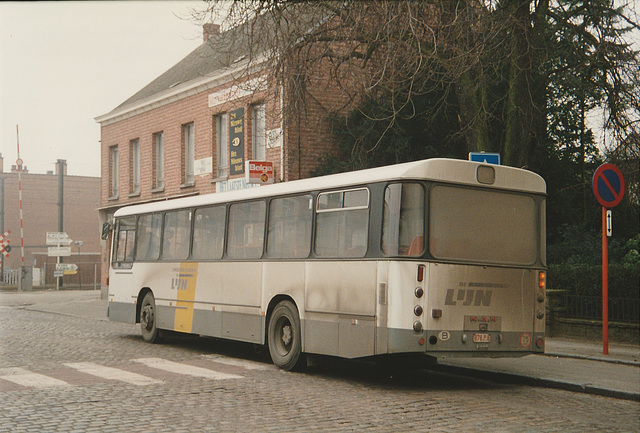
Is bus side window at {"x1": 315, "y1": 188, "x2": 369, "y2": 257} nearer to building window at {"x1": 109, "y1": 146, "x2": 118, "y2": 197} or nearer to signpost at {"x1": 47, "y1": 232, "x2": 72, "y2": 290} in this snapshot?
building window at {"x1": 109, "y1": 146, "x2": 118, "y2": 197}

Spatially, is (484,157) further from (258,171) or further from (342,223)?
(258,171)

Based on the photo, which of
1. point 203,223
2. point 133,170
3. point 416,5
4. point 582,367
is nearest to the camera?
point 582,367

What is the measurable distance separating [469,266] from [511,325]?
3.56ft

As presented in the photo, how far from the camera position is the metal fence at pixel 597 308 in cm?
1589

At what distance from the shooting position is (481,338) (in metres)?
10.9

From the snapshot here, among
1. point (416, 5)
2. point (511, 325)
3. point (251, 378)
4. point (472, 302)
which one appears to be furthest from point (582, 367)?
point (416, 5)

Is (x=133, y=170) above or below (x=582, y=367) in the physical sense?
above

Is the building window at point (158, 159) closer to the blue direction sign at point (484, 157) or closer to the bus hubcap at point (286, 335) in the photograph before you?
the blue direction sign at point (484, 157)

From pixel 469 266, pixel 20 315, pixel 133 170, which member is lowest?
pixel 20 315

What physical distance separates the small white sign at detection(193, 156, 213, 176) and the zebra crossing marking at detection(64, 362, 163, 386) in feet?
52.0

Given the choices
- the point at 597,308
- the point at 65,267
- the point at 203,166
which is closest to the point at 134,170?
the point at 203,166

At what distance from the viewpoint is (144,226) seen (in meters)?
17.7

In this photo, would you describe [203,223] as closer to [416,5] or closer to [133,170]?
[416,5]

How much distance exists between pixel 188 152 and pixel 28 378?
64.0 feet
